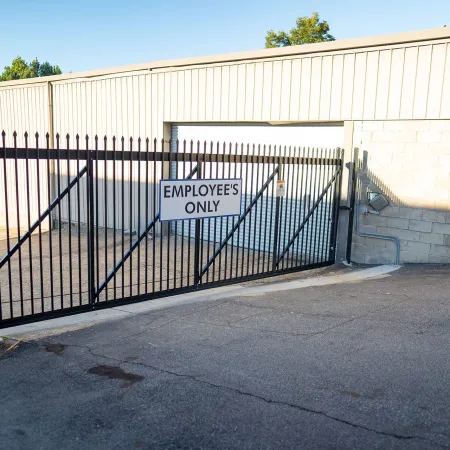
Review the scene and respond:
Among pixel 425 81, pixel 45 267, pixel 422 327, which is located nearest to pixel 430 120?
pixel 425 81

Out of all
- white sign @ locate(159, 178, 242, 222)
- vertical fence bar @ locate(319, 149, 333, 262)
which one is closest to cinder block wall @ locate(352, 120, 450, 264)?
vertical fence bar @ locate(319, 149, 333, 262)

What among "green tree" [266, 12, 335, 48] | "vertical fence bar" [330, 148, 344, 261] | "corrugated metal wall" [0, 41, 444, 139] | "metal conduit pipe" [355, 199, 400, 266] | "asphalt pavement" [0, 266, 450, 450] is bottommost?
"asphalt pavement" [0, 266, 450, 450]

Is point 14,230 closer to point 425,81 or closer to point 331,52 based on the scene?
point 331,52

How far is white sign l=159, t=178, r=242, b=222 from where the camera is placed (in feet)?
24.3

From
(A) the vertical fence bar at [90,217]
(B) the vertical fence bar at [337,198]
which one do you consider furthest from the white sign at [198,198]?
(B) the vertical fence bar at [337,198]

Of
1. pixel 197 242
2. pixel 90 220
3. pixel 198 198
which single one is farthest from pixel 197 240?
pixel 90 220

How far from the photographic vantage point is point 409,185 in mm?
10055

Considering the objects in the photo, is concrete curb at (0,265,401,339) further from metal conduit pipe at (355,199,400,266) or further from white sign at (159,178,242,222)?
white sign at (159,178,242,222)

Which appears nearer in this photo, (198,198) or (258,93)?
(198,198)

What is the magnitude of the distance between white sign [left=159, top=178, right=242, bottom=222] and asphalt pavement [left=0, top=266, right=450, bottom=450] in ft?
4.71

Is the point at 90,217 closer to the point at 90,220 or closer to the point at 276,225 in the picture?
the point at 90,220

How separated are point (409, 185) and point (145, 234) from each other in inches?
209

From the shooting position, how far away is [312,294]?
27.1 ft

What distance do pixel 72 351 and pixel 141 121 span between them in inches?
409
